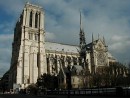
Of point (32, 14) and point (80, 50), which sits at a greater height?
point (32, 14)

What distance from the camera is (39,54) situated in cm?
10838

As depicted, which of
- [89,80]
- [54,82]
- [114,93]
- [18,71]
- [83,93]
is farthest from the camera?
[18,71]

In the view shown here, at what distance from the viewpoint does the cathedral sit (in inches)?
4166

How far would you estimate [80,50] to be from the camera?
131 meters

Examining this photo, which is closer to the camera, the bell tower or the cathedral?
the bell tower

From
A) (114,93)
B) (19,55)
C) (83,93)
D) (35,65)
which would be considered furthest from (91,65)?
(114,93)

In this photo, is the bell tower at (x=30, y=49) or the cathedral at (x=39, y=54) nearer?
the bell tower at (x=30, y=49)

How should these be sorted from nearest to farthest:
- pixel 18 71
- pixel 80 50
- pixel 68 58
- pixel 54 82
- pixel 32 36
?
pixel 54 82, pixel 18 71, pixel 32 36, pixel 68 58, pixel 80 50

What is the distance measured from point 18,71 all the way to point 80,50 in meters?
40.1

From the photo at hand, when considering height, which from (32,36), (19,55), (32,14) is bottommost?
(19,55)

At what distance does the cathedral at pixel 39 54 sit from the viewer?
105812mm

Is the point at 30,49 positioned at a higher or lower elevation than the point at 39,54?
higher

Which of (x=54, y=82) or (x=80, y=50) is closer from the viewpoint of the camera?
(x=54, y=82)

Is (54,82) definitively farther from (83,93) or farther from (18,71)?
(83,93)
